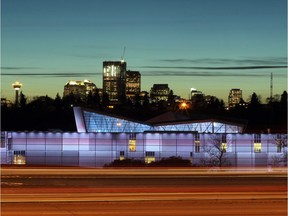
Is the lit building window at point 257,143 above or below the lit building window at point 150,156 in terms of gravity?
above

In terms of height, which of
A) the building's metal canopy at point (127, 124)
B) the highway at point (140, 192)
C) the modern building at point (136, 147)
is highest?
the building's metal canopy at point (127, 124)

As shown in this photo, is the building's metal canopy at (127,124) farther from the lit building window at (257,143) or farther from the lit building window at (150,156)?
the lit building window at (150,156)

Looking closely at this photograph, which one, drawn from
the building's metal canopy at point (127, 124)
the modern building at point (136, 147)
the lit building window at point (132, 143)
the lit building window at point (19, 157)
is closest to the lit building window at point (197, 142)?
the modern building at point (136, 147)

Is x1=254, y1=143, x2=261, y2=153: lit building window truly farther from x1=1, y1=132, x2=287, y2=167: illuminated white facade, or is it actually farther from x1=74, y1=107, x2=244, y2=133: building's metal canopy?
x1=74, y1=107, x2=244, y2=133: building's metal canopy

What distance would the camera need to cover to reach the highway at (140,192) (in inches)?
829

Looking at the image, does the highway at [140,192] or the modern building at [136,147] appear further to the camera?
the modern building at [136,147]

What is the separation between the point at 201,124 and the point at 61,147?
18510 mm

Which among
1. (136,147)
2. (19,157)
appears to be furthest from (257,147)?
(19,157)

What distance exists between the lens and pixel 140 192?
83.2 ft

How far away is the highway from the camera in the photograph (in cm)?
2105

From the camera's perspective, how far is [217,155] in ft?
184

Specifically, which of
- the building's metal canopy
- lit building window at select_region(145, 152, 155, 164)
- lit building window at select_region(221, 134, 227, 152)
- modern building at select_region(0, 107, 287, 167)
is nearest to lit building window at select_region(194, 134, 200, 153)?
modern building at select_region(0, 107, 287, 167)

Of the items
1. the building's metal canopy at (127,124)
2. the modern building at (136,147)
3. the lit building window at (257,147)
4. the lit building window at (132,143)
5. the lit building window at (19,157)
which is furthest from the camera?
the building's metal canopy at (127,124)

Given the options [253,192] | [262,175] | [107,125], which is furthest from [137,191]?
[107,125]
